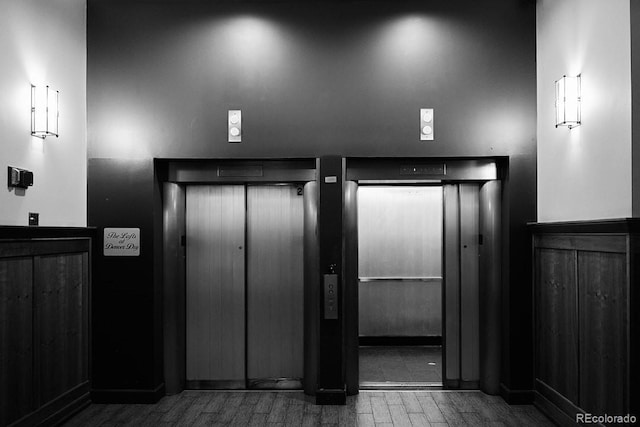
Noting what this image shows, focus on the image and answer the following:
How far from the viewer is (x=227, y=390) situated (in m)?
6.37

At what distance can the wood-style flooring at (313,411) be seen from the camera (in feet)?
17.4

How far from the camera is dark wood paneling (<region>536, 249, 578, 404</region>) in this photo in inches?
196

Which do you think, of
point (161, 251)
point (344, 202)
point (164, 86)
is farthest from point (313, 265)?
point (164, 86)

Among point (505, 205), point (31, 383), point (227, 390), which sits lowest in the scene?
point (227, 390)

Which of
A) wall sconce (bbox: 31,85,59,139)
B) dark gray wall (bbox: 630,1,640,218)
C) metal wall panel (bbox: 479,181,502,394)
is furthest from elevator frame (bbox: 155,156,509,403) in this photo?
dark gray wall (bbox: 630,1,640,218)

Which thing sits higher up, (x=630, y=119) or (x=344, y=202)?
(x=630, y=119)

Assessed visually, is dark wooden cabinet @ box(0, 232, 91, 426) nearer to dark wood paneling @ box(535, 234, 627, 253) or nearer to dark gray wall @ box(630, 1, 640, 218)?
dark wood paneling @ box(535, 234, 627, 253)

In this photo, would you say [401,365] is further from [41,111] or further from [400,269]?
[41,111]

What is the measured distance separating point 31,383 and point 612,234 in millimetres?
4798

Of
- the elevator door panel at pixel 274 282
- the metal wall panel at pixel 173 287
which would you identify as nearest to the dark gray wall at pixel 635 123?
the elevator door panel at pixel 274 282

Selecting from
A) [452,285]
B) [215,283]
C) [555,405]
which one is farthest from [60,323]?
[555,405]

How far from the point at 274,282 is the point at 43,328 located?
239cm

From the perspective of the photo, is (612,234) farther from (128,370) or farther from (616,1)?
(128,370)

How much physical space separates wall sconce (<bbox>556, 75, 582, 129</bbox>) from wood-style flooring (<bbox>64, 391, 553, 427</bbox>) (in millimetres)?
2742
